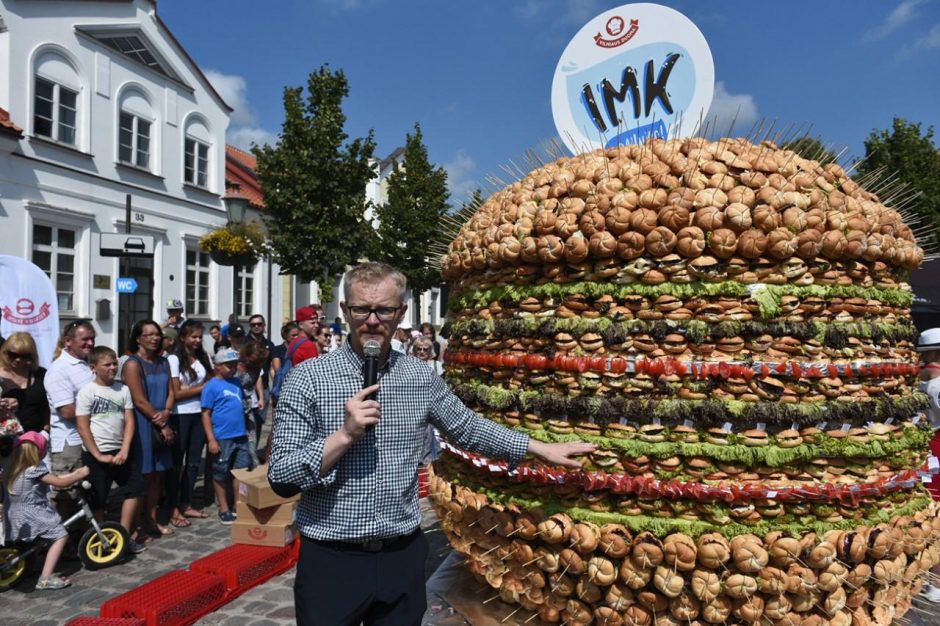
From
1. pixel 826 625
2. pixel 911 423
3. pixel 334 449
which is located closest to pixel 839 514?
pixel 826 625

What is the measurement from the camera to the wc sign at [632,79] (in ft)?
12.7

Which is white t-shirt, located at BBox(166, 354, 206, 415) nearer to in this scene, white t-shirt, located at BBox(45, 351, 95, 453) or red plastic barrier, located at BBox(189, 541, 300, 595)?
white t-shirt, located at BBox(45, 351, 95, 453)

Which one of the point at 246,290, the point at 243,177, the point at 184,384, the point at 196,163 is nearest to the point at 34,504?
the point at 184,384

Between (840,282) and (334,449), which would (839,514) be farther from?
(334,449)

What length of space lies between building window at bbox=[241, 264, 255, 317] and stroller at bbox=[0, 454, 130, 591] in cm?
1796

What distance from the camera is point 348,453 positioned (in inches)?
99.3

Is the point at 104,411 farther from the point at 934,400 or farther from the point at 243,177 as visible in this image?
the point at 243,177

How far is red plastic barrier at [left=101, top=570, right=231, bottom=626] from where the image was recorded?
4371 mm

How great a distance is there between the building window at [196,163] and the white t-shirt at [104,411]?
1742 centimetres

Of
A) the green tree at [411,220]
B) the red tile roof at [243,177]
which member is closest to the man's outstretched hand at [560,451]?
the green tree at [411,220]

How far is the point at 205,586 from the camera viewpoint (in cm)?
480

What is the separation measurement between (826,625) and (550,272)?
2026 millimetres

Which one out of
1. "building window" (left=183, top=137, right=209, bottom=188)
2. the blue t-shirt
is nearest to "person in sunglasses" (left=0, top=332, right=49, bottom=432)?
the blue t-shirt

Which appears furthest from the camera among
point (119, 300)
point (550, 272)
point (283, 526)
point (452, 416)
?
point (119, 300)
